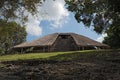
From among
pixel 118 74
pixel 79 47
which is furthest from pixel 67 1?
pixel 118 74

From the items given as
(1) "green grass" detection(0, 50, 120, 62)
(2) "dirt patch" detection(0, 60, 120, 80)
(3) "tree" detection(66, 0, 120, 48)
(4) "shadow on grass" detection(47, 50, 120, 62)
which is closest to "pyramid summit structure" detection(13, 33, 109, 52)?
(3) "tree" detection(66, 0, 120, 48)

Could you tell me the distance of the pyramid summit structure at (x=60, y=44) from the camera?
58.3m

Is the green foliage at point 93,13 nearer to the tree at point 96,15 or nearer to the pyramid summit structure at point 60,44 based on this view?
the tree at point 96,15

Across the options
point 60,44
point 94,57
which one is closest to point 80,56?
point 94,57

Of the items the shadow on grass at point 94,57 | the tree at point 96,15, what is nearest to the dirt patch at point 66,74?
the shadow on grass at point 94,57

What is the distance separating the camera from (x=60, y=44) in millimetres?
61531

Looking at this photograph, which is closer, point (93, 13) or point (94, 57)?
point (94, 57)

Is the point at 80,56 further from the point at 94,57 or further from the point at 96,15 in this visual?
the point at 96,15

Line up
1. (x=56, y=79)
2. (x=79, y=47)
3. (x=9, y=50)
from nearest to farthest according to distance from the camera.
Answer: (x=56, y=79) → (x=79, y=47) → (x=9, y=50)

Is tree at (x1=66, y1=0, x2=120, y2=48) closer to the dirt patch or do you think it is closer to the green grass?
the green grass

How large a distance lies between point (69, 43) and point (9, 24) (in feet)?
127

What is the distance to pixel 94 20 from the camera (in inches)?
1535

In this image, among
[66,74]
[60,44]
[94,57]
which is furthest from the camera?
[60,44]

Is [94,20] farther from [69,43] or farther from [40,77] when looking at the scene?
[40,77]
